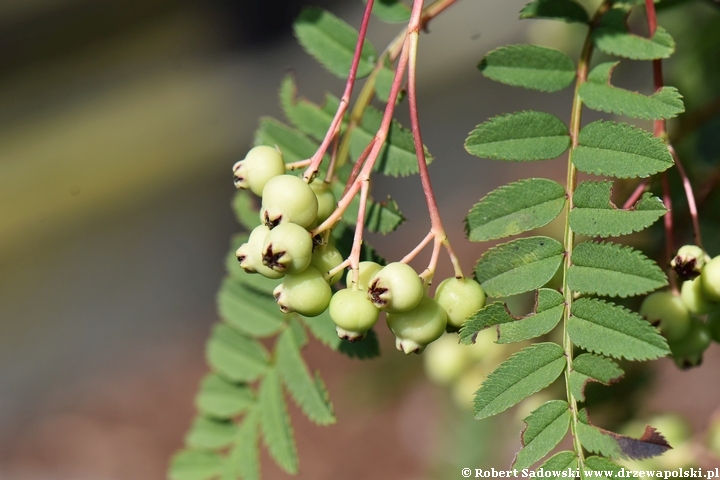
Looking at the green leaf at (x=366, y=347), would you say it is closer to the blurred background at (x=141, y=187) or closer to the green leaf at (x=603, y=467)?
the green leaf at (x=603, y=467)

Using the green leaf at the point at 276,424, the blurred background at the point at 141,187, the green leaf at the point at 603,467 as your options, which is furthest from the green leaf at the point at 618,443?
the blurred background at the point at 141,187

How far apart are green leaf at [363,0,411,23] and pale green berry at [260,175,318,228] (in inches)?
19.5

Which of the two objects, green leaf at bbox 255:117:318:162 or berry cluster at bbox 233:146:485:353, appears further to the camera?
green leaf at bbox 255:117:318:162

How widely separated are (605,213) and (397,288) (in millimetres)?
311

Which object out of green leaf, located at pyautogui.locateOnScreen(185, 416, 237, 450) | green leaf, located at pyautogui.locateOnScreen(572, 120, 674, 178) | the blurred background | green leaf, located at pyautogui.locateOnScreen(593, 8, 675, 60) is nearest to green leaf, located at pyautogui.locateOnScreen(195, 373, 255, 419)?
green leaf, located at pyautogui.locateOnScreen(185, 416, 237, 450)

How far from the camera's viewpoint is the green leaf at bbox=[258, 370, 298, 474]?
1.22 m

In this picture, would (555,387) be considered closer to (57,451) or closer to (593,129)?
(593,129)

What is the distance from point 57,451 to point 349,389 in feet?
10.2

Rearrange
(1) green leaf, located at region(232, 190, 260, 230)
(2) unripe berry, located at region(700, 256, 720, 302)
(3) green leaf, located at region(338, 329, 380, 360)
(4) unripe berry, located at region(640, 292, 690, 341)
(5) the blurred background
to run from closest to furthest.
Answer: (2) unripe berry, located at region(700, 256, 720, 302), (4) unripe berry, located at region(640, 292, 690, 341), (3) green leaf, located at region(338, 329, 380, 360), (1) green leaf, located at region(232, 190, 260, 230), (5) the blurred background

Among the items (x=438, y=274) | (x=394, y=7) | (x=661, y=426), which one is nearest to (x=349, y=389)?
(x=661, y=426)

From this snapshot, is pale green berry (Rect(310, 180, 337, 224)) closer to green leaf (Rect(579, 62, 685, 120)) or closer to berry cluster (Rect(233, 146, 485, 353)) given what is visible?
berry cluster (Rect(233, 146, 485, 353))

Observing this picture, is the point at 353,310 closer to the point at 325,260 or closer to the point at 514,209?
the point at 325,260

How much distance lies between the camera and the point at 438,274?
415 centimetres

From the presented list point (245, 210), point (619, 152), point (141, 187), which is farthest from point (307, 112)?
point (141, 187)
